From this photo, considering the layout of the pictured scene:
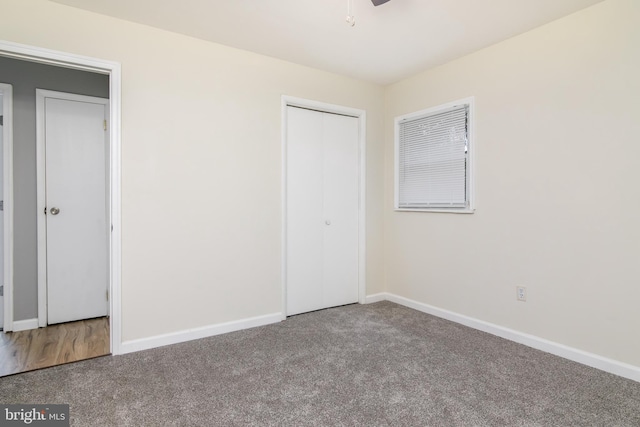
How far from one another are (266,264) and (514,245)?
2201 millimetres

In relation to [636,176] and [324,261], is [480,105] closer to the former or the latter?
[636,176]

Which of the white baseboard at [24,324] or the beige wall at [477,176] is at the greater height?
the beige wall at [477,176]

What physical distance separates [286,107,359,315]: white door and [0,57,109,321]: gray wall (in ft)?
7.68

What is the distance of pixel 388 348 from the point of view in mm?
2707

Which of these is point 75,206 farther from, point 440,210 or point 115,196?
point 440,210

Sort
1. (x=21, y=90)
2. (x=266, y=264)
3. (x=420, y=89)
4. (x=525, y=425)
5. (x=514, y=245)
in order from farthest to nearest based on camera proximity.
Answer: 1. (x=420, y=89)
2. (x=266, y=264)
3. (x=21, y=90)
4. (x=514, y=245)
5. (x=525, y=425)

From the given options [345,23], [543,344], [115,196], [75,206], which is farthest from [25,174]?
[543,344]

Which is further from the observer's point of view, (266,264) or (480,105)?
(266,264)

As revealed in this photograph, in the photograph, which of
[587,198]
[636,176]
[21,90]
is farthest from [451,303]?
[21,90]

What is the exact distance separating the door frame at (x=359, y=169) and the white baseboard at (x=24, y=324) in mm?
2292

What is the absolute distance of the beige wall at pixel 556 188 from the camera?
2277 mm

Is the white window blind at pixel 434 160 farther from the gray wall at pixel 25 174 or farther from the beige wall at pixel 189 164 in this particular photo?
the gray wall at pixel 25 174

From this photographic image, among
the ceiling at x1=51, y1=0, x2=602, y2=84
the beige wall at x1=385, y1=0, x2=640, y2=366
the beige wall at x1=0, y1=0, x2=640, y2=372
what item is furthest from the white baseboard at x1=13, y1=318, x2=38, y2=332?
the beige wall at x1=385, y1=0, x2=640, y2=366

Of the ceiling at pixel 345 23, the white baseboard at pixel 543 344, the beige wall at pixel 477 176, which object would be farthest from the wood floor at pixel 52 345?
the white baseboard at pixel 543 344
